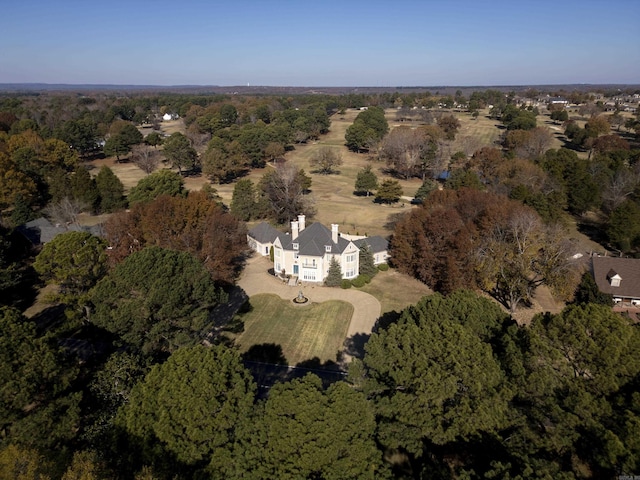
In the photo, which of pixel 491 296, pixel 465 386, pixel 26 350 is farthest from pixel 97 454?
pixel 491 296

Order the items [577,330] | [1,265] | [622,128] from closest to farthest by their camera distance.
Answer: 1. [577,330]
2. [1,265]
3. [622,128]

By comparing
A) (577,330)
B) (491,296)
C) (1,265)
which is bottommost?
(491,296)

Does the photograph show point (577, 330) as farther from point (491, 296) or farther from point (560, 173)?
point (560, 173)

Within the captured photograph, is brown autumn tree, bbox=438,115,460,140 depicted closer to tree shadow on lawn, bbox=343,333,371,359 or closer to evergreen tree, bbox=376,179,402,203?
evergreen tree, bbox=376,179,402,203

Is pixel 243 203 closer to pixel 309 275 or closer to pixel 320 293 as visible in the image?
pixel 309 275

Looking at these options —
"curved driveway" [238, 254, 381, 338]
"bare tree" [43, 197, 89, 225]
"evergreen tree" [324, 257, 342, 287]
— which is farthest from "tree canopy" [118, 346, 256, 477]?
"bare tree" [43, 197, 89, 225]

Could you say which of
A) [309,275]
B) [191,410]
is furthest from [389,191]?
[191,410]
